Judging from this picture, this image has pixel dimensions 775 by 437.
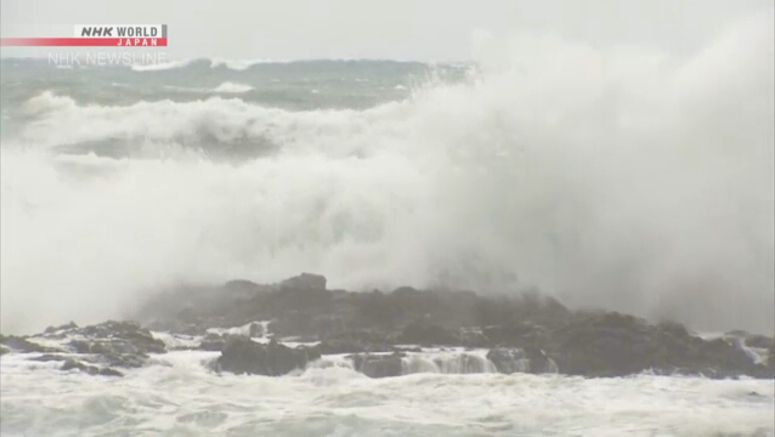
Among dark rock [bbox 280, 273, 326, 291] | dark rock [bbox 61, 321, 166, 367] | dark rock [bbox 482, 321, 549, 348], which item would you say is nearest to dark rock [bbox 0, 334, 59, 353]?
dark rock [bbox 61, 321, 166, 367]

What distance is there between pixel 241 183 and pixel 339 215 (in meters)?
0.39

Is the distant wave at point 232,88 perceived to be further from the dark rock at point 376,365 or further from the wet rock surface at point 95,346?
the dark rock at point 376,365

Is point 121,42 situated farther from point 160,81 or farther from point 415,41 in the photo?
point 415,41

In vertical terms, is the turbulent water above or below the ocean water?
above

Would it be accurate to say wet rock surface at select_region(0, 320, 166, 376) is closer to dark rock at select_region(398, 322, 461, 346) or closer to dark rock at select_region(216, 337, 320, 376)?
dark rock at select_region(216, 337, 320, 376)

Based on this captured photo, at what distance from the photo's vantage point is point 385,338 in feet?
12.2

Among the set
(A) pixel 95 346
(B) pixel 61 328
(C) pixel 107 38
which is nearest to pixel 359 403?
(A) pixel 95 346

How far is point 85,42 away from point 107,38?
0.09 m

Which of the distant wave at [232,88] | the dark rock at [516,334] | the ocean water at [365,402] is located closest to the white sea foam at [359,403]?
the ocean water at [365,402]

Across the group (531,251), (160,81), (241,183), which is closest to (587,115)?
(531,251)

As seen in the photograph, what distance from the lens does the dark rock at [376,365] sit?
363 centimetres

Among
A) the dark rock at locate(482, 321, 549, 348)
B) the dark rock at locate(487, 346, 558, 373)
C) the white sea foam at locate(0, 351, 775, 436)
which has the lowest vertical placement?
the white sea foam at locate(0, 351, 775, 436)

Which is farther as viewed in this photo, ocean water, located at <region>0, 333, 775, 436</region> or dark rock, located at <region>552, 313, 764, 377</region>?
dark rock, located at <region>552, 313, 764, 377</region>

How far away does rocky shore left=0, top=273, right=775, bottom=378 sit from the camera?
11.9 feet
